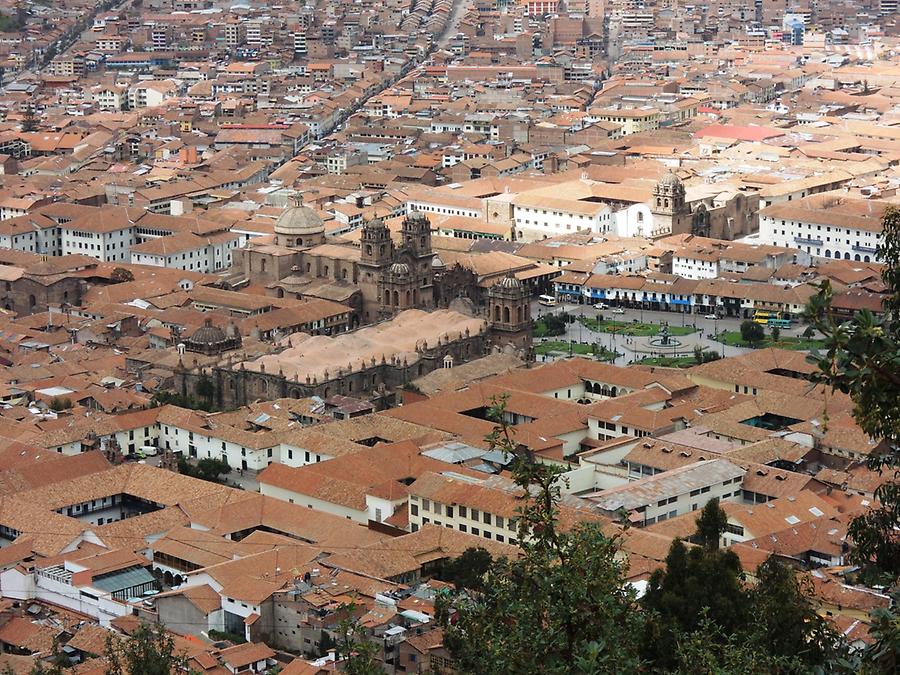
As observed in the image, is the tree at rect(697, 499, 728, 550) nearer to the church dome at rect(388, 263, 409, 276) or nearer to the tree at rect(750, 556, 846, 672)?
the tree at rect(750, 556, 846, 672)

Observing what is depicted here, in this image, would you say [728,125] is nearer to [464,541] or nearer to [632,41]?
[632,41]

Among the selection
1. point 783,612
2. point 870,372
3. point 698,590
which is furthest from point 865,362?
point 698,590

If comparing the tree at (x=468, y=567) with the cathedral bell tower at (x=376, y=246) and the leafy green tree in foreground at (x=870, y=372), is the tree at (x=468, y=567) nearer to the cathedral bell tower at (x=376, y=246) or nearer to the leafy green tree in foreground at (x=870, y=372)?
the leafy green tree in foreground at (x=870, y=372)

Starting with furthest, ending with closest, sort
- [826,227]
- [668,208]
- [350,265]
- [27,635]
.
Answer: [668,208] → [826,227] → [350,265] → [27,635]

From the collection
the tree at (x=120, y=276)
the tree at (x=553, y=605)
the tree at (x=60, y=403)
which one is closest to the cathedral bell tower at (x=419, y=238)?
the tree at (x=120, y=276)

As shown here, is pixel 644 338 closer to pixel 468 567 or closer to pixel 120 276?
pixel 120 276

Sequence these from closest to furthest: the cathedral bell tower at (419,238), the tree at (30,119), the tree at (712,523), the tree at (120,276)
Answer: the tree at (712,523) < the cathedral bell tower at (419,238) < the tree at (120,276) < the tree at (30,119)

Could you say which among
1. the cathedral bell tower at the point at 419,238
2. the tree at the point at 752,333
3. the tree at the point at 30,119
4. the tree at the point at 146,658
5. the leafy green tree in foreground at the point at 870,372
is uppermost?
the leafy green tree in foreground at the point at 870,372
